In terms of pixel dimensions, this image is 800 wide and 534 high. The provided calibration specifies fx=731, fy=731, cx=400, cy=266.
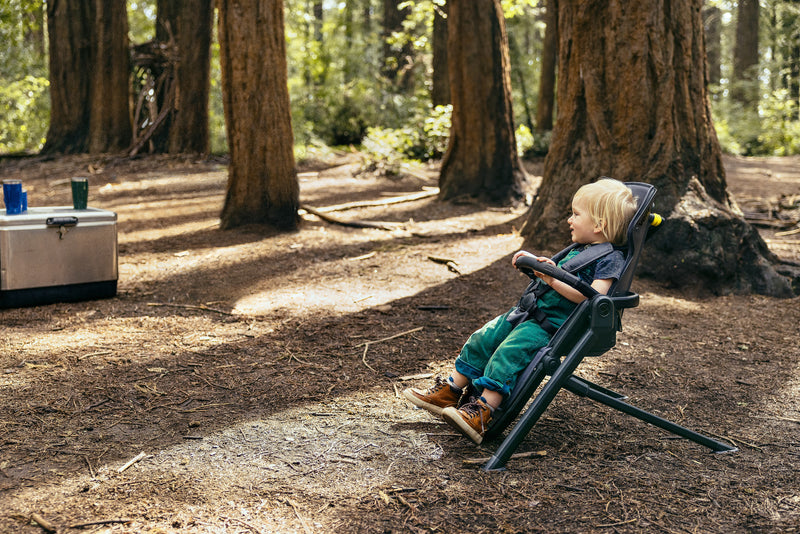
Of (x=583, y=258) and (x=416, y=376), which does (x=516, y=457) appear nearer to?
(x=583, y=258)

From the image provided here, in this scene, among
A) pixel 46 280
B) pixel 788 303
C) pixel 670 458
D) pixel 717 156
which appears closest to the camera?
pixel 670 458

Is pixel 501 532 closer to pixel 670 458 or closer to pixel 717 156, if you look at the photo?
pixel 670 458

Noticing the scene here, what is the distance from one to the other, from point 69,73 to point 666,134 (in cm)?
1449

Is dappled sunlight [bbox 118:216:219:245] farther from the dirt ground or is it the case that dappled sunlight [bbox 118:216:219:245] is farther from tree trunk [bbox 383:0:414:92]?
tree trunk [bbox 383:0:414:92]

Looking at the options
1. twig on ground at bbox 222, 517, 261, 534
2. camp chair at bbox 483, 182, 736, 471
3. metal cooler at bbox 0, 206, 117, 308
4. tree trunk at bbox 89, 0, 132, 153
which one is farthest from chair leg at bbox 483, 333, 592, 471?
tree trunk at bbox 89, 0, 132, 153

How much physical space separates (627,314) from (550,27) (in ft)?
41.9

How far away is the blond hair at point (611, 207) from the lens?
3.45 m

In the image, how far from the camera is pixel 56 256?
18.5 feet

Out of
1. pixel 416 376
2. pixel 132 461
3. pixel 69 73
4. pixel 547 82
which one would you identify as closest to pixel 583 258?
pixel 416 376

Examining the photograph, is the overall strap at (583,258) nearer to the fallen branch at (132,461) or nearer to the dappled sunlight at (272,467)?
the dappled sunlight at (272,467)

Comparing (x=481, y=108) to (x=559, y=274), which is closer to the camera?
(x=559, y=274)

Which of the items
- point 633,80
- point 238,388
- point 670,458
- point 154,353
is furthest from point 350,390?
point 633,80

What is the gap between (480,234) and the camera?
869 centimetres

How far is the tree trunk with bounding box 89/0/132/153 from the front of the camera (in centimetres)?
1609
